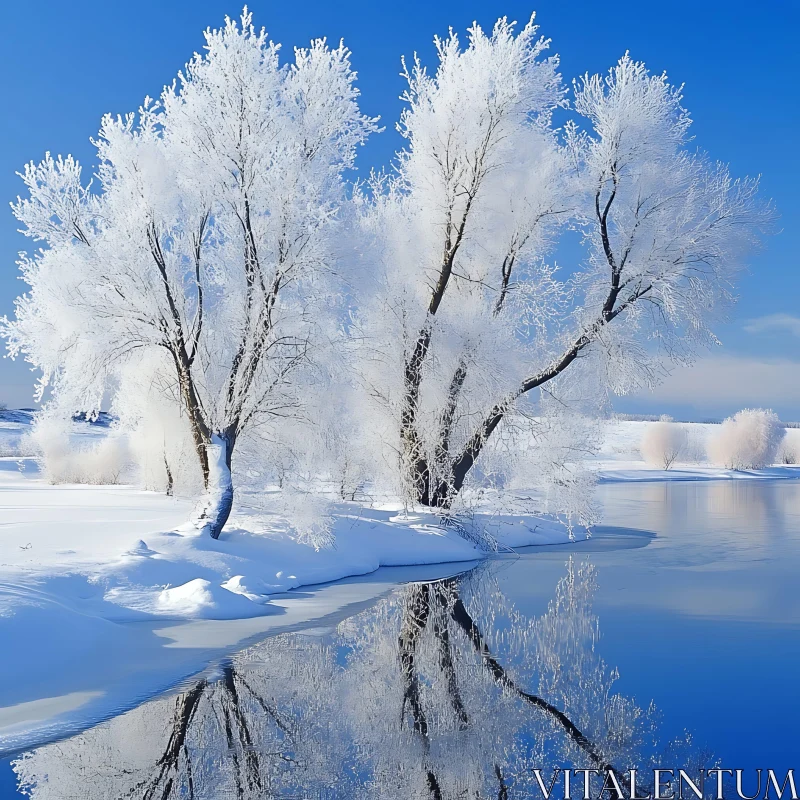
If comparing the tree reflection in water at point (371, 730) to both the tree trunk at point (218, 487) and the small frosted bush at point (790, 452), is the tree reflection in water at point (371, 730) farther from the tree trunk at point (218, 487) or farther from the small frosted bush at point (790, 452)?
the small frosted bush at point (790, 452)

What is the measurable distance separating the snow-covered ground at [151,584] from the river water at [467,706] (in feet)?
1.76

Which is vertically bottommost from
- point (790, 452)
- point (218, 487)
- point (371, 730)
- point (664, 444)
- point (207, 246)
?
point (371, 730)

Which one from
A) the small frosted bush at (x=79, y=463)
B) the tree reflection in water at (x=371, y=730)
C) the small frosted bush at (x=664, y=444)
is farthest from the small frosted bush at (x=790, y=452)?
the tree reflection in water at (x=371, y=730)

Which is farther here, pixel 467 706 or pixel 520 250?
pixel 520 250

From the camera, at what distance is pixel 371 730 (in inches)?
230

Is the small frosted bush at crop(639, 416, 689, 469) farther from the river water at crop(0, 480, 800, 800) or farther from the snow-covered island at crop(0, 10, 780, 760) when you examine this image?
the river water at crop(0, 480, 800, 800)

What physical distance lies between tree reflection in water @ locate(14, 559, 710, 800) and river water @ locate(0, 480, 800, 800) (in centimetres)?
2

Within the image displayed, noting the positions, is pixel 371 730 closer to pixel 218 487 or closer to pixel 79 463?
pixel 218 487

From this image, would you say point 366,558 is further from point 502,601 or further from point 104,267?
point 104,267

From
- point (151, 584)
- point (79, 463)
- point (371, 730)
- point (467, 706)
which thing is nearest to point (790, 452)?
point (79, 463)

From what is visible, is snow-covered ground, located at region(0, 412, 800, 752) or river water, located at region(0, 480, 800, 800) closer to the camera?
river water, located at region(0, 480, 800, 800)

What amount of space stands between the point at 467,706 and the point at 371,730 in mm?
974

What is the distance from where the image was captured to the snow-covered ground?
264 inches

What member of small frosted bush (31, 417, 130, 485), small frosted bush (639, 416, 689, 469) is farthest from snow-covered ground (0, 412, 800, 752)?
small frosted bush (639, 416, 689, 469)
